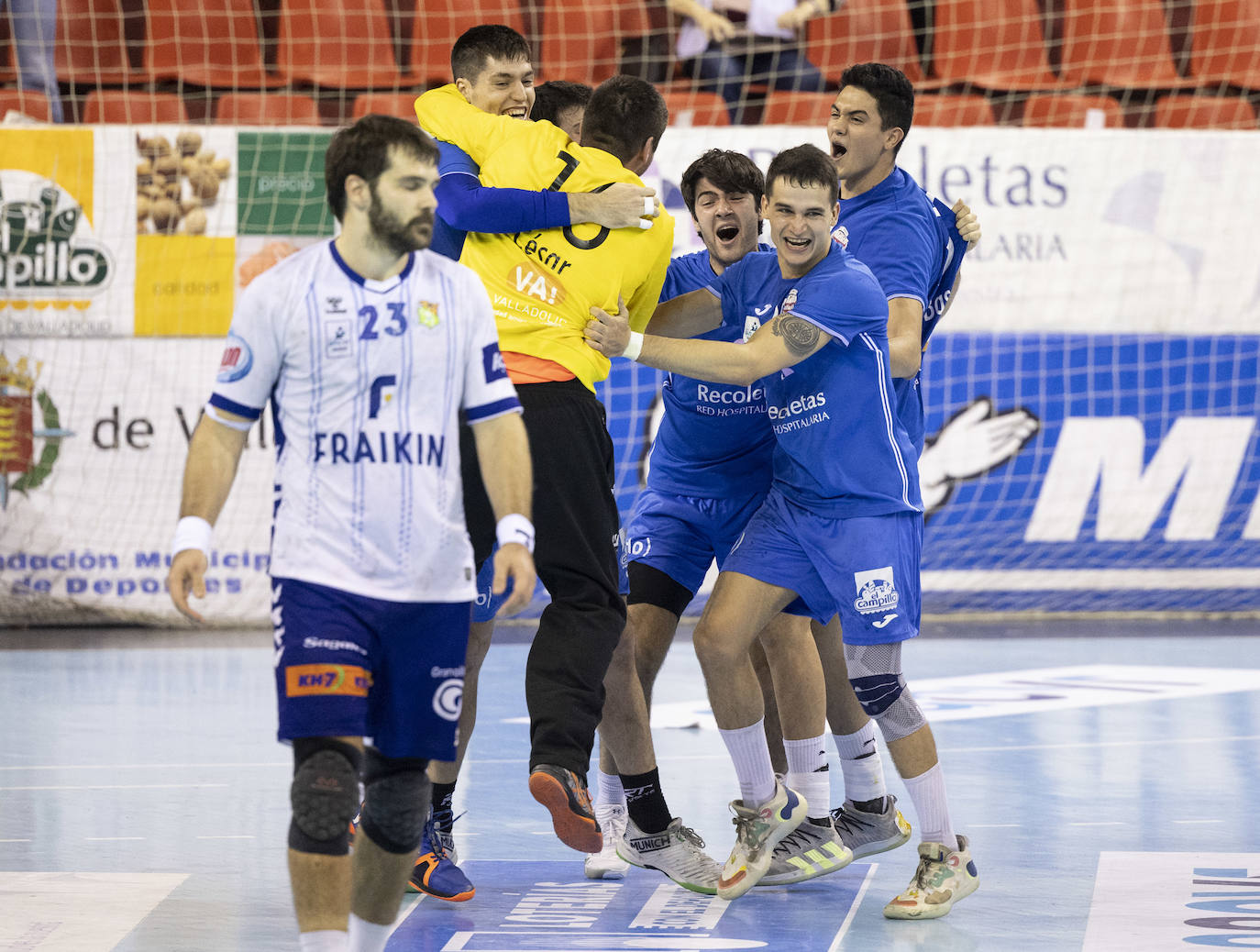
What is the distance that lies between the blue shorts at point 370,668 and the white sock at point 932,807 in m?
1.60

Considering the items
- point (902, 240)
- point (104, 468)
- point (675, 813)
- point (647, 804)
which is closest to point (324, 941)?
point (647, 804)

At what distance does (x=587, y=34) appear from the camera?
39.0 feet

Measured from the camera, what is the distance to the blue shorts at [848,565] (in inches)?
177

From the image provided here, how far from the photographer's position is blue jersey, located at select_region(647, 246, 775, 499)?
507 cm

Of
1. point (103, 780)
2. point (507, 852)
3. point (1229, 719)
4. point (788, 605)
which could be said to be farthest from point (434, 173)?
point (1229, 719)

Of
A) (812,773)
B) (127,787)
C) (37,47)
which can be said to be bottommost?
(127,787)

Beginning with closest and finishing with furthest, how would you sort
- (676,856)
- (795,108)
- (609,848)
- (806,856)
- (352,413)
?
(352,413)
(676,856)
(806,856)
(609,848)
(795,108)

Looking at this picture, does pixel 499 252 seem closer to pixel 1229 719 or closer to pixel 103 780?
pixel 103 780

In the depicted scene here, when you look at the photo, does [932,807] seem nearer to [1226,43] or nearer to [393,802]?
[393,802]

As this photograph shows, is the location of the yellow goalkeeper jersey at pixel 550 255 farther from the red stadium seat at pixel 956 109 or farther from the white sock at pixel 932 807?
the red stadium seat at pixel 956 109

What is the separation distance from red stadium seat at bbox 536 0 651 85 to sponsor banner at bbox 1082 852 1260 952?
8011 mm

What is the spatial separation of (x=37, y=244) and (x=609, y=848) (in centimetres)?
696

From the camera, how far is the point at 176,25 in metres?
11.7

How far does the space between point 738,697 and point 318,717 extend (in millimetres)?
1661
